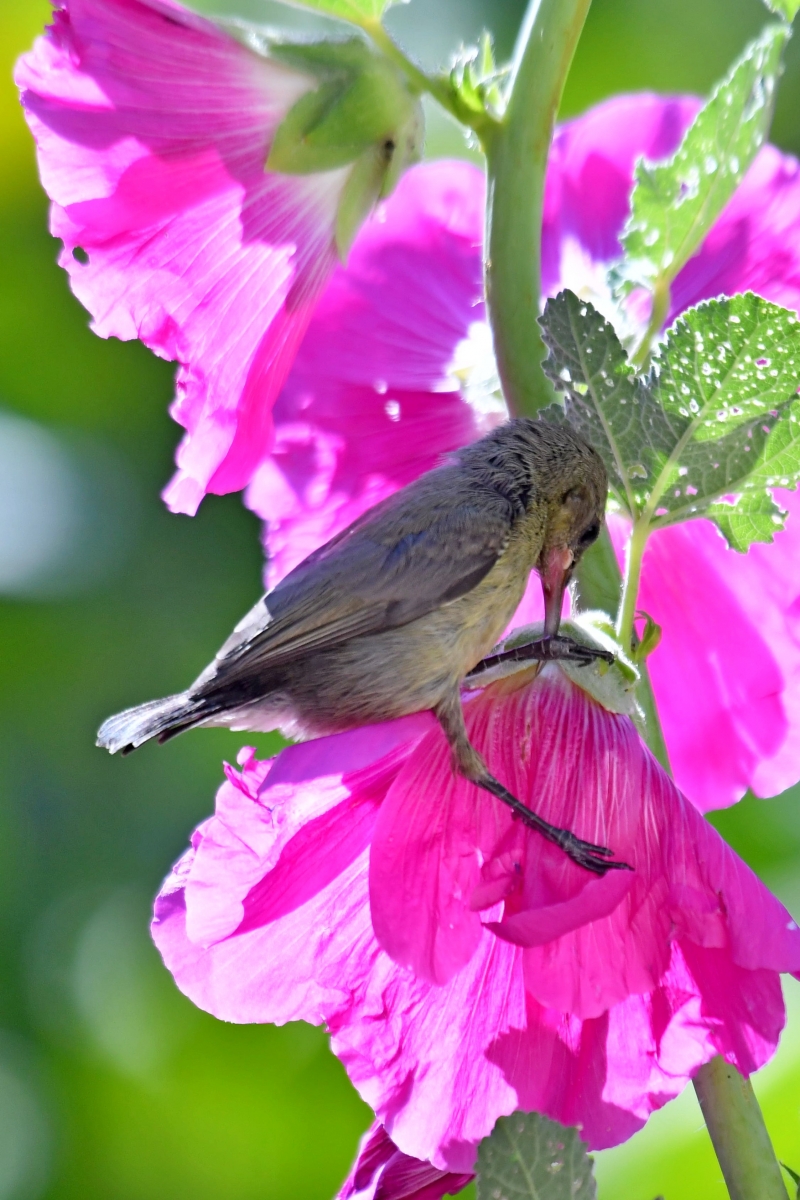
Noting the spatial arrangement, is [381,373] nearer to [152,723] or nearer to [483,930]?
[152,723]

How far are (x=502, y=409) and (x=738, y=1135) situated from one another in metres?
0.51

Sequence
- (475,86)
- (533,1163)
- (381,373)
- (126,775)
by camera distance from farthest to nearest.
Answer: (126,775) < (381,373) < (475,86) < (533,1163)

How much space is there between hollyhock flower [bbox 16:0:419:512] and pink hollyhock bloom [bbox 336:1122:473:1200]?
1.08 ft

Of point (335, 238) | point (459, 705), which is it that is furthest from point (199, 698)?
point (335, 238)

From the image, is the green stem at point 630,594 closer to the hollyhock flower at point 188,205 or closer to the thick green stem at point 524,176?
the thick green stem at point 524,176

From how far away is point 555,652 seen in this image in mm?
641

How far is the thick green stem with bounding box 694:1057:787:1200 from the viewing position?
0.54 m

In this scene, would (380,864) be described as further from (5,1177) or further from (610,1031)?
(5,1177)

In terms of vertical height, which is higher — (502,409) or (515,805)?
(502,409)

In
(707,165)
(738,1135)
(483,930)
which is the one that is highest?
(707,165)

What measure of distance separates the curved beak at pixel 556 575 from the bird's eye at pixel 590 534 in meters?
0.01

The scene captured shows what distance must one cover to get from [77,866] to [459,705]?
1.07m

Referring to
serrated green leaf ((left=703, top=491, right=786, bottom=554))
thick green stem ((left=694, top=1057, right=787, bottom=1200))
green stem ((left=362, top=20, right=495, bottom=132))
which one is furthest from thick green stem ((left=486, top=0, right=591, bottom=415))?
thick green stem ((left=694, top=1057, right=787, bottom=1200))

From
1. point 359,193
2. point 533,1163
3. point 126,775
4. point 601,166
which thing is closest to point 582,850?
point 533,1163
